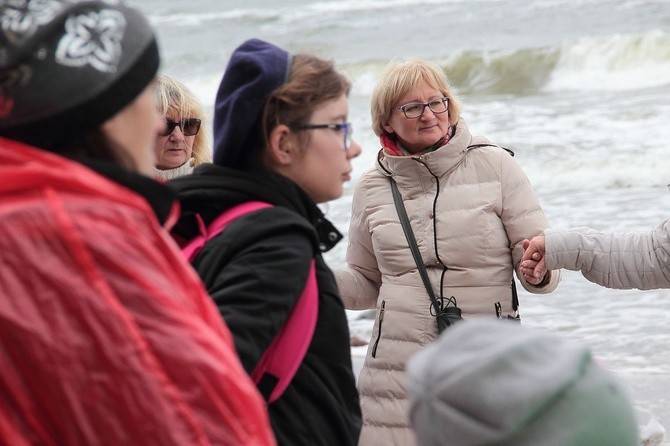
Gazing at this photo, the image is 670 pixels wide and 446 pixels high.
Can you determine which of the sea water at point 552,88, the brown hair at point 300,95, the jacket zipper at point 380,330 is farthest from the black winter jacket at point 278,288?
the jacket zipper at point 380,330

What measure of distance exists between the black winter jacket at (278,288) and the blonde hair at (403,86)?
185cm

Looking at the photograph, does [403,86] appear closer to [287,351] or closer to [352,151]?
[352,151]

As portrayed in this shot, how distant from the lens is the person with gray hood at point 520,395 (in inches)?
56.7

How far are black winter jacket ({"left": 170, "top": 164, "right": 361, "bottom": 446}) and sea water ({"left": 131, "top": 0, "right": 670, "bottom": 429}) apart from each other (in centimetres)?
51

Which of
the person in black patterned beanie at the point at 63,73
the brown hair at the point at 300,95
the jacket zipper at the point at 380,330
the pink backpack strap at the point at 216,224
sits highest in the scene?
the person in black patterned beanie at the point at 63,73

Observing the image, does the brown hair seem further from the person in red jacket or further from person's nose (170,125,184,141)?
person's nose (170,125,184,141)

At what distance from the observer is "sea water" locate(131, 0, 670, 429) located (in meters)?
8.26

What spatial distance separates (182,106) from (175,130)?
101mm

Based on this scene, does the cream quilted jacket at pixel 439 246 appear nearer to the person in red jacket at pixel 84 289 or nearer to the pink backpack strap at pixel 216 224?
the pink backpack strap at pixel 216 224

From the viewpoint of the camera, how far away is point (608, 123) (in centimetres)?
1580

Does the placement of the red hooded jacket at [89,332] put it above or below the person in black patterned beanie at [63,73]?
below

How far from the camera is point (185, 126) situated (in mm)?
4527

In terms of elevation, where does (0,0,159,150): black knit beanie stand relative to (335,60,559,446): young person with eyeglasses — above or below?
above

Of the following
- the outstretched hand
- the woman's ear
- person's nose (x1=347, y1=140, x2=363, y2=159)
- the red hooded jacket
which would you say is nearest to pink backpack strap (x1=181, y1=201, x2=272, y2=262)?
the woman's ear
